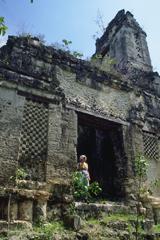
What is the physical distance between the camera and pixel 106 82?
935 cm

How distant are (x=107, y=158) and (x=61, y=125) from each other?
216 centimetres

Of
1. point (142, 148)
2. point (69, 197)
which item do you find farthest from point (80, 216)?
point (142, 148)

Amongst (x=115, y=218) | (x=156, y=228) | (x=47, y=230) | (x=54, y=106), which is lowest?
(x=156, y=228)

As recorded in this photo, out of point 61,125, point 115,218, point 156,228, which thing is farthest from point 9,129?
point 156,228

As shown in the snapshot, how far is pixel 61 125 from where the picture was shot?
7.84 meters

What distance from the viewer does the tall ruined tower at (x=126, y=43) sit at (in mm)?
12016

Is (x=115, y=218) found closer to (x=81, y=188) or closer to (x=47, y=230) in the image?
(x=81, y=188)

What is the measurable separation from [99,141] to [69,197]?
13.6 ft

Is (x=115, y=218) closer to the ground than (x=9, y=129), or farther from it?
closer to the ground

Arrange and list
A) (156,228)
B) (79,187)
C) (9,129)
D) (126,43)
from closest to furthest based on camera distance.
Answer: (79,187) → (9,129) → (156,228) → (126,43)

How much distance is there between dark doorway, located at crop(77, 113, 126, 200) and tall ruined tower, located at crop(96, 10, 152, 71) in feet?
10.5

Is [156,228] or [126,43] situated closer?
[156,228]

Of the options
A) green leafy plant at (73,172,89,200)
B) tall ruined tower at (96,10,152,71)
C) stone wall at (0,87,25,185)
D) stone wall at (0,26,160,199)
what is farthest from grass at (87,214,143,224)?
tall ruined tower at (96,10,152,71)

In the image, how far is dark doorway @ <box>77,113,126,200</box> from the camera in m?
8.45
